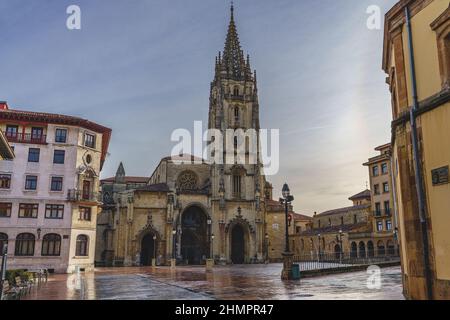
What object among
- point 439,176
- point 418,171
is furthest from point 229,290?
point 439,176

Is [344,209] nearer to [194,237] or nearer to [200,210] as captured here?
[200,210]

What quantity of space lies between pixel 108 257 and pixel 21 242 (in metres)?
21.3

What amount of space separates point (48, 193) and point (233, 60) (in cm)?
4424

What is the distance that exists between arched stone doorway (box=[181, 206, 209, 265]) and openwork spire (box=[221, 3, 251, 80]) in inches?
975

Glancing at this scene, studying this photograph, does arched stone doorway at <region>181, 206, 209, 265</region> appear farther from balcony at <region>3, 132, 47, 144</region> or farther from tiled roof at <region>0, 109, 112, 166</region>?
balcony at <region>3, 132, 47, 144</region>

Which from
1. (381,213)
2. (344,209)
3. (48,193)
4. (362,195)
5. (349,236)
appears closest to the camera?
(48,193)

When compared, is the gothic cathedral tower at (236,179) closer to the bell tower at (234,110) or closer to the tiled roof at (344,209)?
the bell tower at (234,110)

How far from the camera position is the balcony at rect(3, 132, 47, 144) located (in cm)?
3566

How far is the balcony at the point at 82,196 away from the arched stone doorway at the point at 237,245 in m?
26.6

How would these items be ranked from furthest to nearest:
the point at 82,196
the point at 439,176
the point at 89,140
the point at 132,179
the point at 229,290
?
the point at 132,179, the point at 89,140, the point at 82,196, the point at 229,290, the point at 439,176

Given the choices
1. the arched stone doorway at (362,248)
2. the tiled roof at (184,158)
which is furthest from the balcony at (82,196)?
the arched stone doorway at (362,248)

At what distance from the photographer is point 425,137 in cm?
1173
